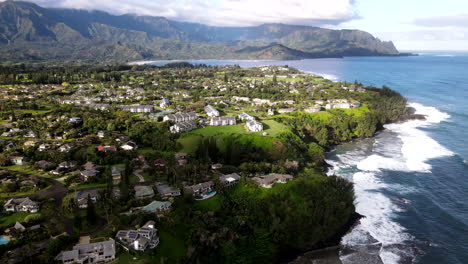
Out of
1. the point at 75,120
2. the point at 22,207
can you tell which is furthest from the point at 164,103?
the point at 22,207

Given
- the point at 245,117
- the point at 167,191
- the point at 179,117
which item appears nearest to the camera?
the point at 167,191

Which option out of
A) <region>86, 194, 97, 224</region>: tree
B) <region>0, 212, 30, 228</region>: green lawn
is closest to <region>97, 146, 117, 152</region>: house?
<region>0, 212, 30, 228</region>: green lawn

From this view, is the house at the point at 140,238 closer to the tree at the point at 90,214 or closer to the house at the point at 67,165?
the tree at the point at 90,214

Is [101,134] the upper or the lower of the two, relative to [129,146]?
upper

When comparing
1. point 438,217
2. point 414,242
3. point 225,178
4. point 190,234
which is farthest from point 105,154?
point 438,217

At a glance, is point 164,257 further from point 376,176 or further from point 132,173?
point 376,176

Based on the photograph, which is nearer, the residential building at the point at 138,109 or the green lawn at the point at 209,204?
the green lawn at the point at 209,204

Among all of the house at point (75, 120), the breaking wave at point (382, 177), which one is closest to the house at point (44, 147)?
the house at point (75, 120)

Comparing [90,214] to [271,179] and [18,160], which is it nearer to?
[271,179]
